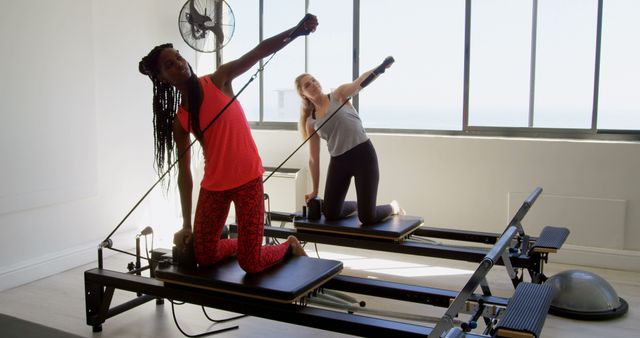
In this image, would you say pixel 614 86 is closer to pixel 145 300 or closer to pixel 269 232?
pixel 269 232

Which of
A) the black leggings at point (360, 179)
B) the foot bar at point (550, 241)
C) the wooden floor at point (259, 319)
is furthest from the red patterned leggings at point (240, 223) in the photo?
the foot bar at point (550, 241)

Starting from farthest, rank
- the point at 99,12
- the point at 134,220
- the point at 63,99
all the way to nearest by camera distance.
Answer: the point at 134,220, the point at 99,12, the point at 63,99

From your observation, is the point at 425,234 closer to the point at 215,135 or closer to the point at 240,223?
the point at 240,223

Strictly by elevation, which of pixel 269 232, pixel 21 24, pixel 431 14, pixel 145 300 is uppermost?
pixel 431 14

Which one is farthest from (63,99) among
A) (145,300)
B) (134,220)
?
(145,300)

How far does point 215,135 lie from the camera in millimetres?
2521

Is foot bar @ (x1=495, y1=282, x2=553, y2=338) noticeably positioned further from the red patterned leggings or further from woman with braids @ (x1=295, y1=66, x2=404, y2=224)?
woman with braids @ (x1=295, y1=66, x2=404, y2=224)

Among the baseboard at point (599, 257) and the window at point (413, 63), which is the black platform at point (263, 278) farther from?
the window at point (413, 63)

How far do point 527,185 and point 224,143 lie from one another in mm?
2756

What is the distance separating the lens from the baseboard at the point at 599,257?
161 inches

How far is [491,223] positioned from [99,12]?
3.48 metres

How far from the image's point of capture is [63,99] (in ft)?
13.6

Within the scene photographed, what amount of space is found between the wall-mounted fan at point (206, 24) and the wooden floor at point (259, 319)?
1.91 m

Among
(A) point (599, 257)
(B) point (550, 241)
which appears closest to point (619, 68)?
(A) point (599, 257)
